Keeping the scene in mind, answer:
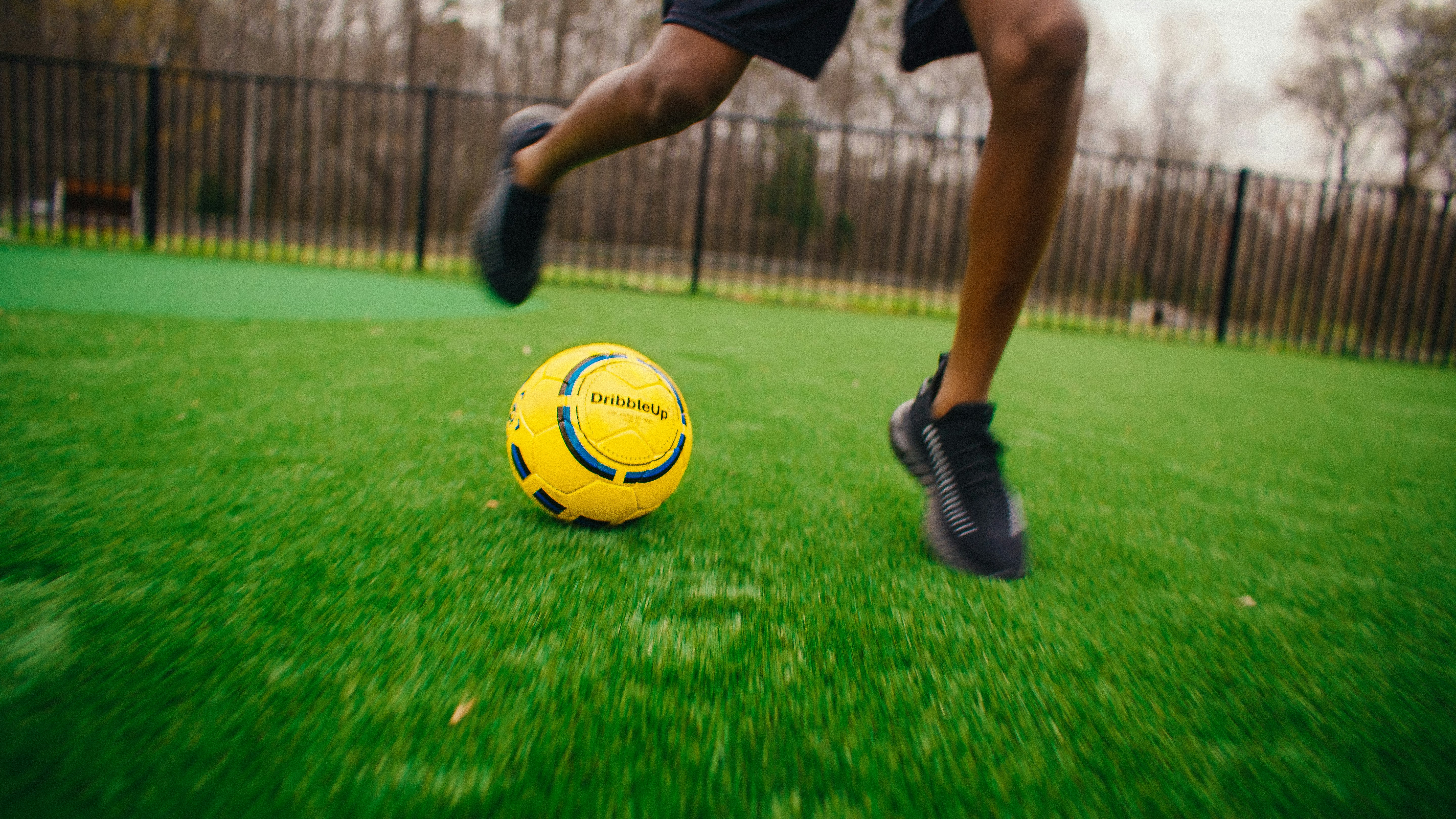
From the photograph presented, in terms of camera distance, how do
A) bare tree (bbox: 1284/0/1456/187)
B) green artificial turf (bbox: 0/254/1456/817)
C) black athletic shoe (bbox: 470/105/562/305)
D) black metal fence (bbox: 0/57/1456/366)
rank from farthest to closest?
bare tree (bbox: 1284/0/1456/187) → black metal fence (bbox: 0/57/1456/366) → black athletic shoe (bbox: 470/105/562/305) → green artificial turf (bbox: 0/254/1456/817)

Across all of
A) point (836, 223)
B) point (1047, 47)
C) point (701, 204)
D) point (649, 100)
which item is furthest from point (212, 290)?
point (836, 223)

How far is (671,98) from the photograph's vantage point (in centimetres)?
152

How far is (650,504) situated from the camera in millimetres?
1359

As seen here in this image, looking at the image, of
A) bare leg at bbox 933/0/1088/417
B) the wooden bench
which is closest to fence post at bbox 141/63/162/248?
the wooden bench

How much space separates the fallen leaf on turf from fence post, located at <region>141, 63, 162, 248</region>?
401 inches

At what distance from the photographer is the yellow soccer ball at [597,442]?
1.30m

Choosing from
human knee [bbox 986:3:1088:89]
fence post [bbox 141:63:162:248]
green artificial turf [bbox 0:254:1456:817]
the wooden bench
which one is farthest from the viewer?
the wooden bench

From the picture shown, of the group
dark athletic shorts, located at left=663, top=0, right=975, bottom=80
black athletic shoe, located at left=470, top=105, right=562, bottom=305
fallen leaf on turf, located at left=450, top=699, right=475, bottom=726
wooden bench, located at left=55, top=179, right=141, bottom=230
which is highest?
wooden bench, located at left=55, top=179, right=141, bottom=230

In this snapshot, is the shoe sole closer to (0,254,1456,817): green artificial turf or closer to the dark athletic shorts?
(0,254,1456,817): green artificial turf

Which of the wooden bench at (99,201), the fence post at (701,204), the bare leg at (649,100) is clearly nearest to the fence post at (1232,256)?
the fence post at (701,204)

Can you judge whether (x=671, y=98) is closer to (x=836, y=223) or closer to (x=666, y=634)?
(x=666, y=634)

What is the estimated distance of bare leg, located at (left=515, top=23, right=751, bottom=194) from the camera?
150cm

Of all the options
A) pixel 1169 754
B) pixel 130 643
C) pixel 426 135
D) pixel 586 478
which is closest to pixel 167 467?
pixel 130 643

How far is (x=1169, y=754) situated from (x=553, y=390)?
43.4 inches
